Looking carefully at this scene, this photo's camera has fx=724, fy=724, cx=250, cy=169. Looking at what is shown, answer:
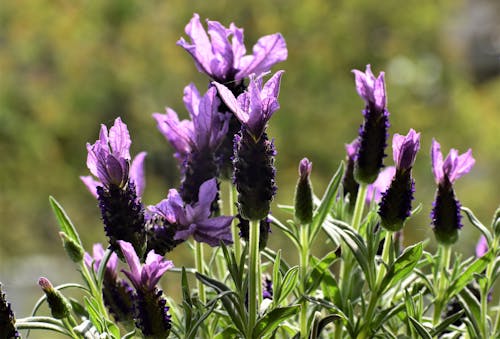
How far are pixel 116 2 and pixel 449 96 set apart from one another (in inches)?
80.3

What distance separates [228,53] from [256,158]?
0.41 ft

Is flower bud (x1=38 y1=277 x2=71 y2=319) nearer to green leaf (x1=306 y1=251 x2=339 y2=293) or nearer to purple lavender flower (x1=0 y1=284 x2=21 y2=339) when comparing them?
purple lavender flower (x1=0 y1=284 x2=21 y2=339)

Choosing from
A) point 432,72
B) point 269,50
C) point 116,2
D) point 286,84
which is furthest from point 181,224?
point 432,72

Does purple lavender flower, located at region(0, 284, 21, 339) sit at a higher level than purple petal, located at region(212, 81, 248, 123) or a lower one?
lower

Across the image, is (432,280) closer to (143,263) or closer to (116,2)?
(143,263)

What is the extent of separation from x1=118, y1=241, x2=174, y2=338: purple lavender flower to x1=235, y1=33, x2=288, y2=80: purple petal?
165 millimetres

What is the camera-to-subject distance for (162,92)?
390cm

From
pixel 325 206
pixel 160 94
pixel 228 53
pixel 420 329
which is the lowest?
pixel 420 329

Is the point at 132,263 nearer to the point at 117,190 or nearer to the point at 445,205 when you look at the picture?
the point at 117,190

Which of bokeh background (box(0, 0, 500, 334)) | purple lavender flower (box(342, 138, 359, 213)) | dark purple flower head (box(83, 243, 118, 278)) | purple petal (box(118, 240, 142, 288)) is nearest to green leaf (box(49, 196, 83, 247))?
dark purple flower head (box(83, 243, 118, 278))

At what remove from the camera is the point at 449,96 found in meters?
4.35

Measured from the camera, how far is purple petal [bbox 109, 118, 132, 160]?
463 mm

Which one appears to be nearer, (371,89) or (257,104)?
(257,104)

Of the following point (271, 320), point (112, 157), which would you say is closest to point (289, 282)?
point (271, 320)
